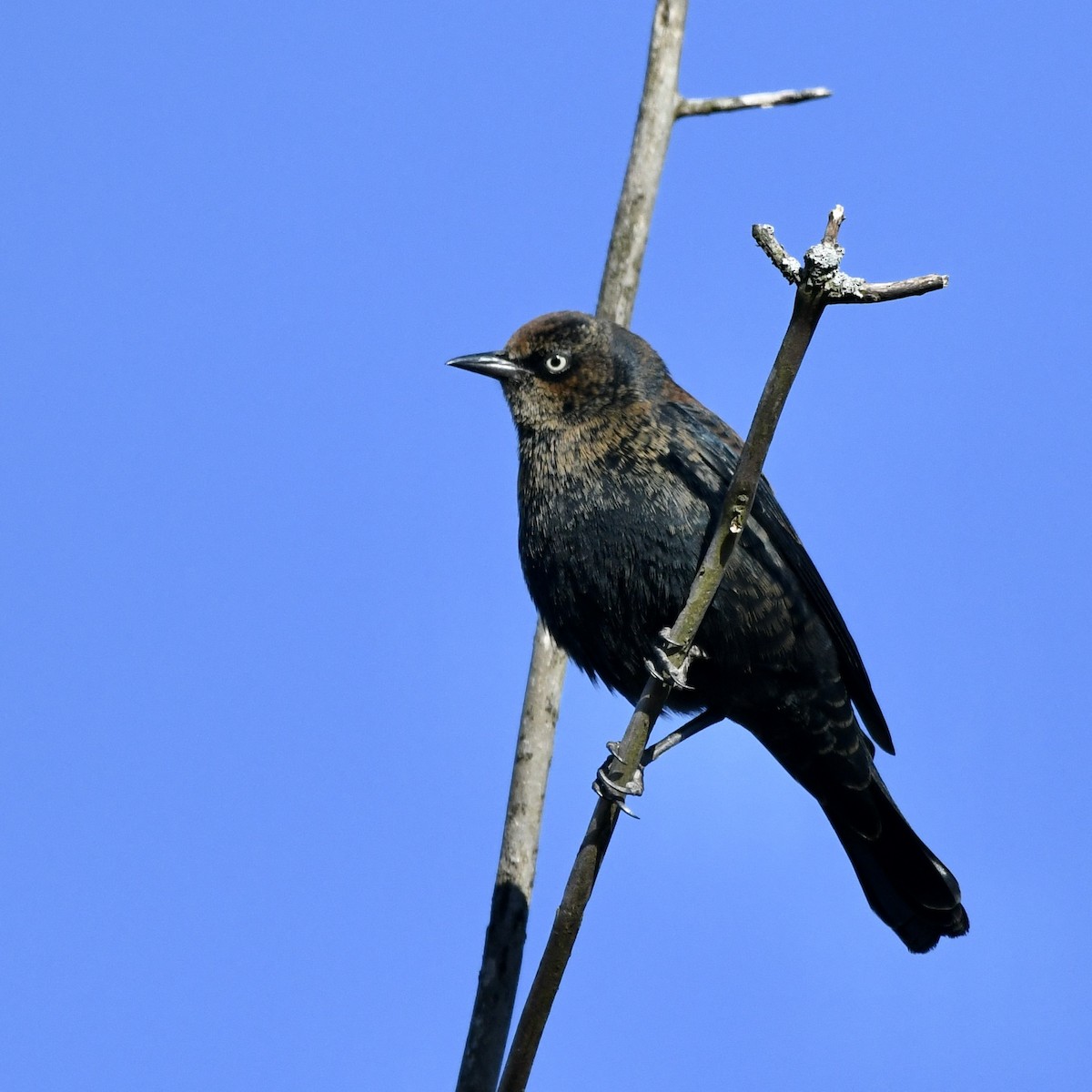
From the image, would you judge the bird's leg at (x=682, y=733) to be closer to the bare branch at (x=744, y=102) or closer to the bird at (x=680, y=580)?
the bird at (x=680, y=580)

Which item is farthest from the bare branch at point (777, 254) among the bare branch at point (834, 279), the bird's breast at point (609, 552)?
the bird's breast at point (609, 552)

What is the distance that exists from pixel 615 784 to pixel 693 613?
62cm

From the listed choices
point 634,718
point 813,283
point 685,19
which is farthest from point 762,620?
point 685,19

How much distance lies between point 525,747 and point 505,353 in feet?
5.37

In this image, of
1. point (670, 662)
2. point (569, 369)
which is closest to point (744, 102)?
point (569, 369)

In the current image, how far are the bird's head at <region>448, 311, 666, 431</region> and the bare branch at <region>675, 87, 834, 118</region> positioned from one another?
1151mm

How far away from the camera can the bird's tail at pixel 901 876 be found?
6.07 meters

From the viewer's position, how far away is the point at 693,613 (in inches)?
171

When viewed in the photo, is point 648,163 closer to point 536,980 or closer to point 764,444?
point 764,444

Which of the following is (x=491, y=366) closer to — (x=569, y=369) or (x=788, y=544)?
(x=569, y=369)

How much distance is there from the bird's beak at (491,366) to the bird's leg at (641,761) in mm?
1587

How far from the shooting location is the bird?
17.8 feet

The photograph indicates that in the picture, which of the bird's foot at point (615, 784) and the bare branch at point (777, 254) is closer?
the bare branch at point (777, 254)

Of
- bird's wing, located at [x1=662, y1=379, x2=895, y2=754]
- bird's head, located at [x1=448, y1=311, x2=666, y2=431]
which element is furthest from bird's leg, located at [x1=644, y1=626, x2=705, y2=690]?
bird's head, located at [x1=448, y1=311, x2=666, y2=431]
